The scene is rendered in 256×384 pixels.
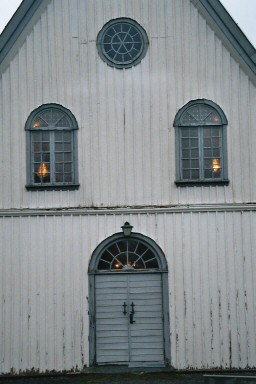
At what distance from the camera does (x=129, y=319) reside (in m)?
12.7

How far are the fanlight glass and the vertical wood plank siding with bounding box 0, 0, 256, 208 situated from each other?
104 centimetres

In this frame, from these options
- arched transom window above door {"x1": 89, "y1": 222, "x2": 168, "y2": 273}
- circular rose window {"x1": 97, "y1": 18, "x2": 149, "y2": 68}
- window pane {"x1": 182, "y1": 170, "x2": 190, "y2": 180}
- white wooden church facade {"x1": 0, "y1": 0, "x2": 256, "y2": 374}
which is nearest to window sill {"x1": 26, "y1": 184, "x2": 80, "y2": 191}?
white wooden church facade {"x1": 0, "y1": 0, "x2": 256, "y2": 374}

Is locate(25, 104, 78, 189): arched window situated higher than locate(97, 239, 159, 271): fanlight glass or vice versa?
locate(25, 104, 78, 189): arched window

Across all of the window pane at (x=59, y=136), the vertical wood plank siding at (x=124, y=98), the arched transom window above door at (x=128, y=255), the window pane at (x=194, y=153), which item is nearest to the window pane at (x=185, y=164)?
the window pane at (x=194, y=153)

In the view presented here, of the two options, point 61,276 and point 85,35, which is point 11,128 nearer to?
point 85,35

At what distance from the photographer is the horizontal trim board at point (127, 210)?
41.4 feet

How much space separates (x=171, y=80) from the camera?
42.2 feet

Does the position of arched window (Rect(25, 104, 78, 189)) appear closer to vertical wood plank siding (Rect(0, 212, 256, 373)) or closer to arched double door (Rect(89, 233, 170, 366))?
vertical wood plank siding (Rect(0, 212, 256, 373))

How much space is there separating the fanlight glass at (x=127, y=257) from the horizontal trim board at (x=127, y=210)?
797mm

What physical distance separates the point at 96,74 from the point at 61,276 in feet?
16.0

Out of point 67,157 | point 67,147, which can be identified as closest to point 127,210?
point 67,157

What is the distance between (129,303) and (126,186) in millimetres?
2774

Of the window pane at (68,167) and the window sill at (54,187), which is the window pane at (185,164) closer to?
the window sill at (54,187)

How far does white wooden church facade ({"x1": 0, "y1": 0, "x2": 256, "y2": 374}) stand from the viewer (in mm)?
12453
